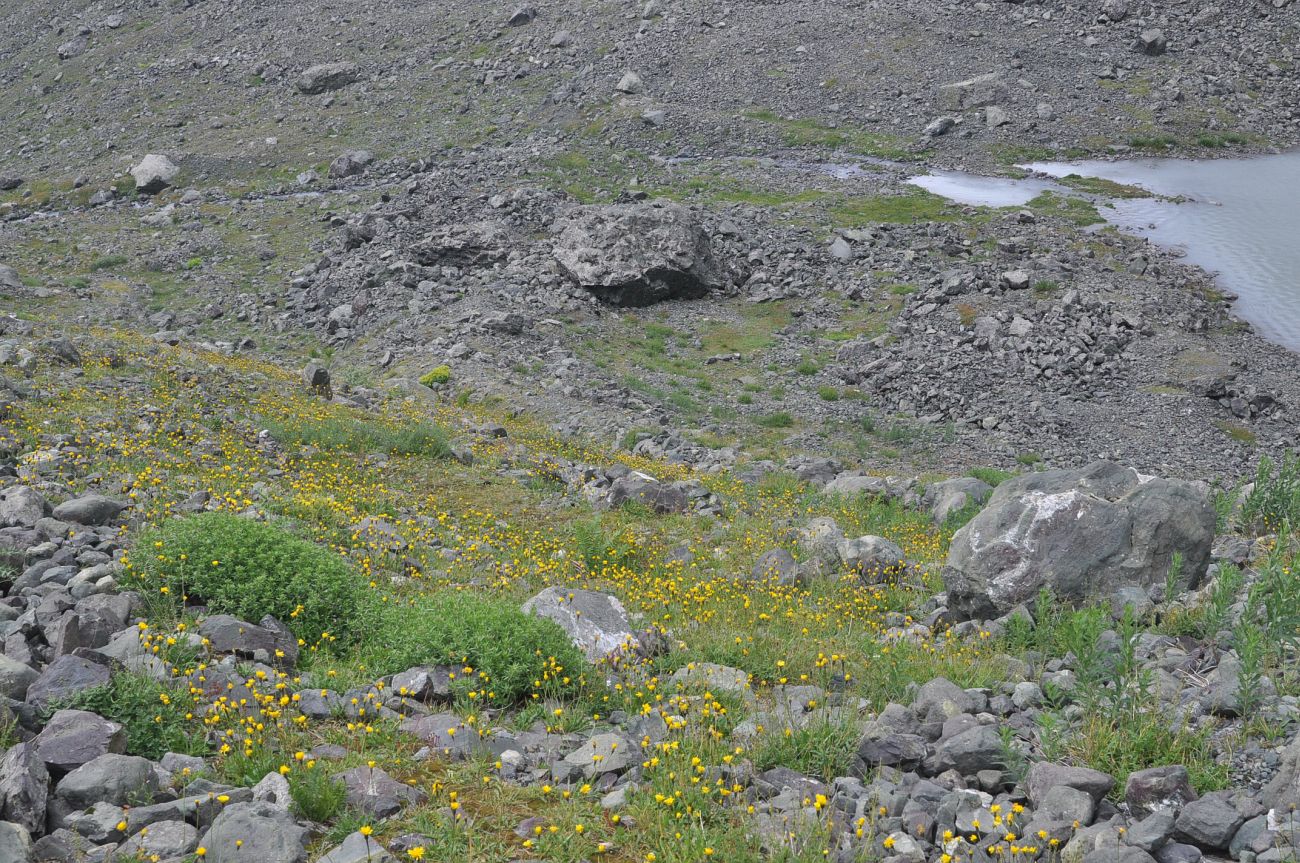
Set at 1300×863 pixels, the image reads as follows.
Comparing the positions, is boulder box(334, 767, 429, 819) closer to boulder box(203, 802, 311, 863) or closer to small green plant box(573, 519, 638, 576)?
boulder box(203, 802, 311, 863)

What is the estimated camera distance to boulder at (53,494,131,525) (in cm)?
1008

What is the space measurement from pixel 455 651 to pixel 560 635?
0.89 meters

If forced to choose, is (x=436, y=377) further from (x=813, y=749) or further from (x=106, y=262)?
(x=106, y=262)

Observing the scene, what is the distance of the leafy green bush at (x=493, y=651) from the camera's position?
7746 millimetres

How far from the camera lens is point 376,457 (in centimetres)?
1702

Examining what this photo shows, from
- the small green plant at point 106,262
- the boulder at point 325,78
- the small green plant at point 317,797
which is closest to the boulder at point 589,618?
the small green plant at point 317,797

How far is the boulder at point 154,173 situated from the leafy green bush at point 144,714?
2111 inches

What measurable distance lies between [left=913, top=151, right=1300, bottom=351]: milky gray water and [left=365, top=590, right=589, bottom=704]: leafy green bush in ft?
108

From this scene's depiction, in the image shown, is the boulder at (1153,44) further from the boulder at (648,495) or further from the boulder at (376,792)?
the boulder at (376,792)

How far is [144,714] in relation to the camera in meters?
6.32

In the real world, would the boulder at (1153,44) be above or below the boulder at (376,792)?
below

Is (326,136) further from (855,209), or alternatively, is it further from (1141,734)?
(1141,734)

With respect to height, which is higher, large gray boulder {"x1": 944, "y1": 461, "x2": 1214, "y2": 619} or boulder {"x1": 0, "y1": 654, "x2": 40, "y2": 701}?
boulder {"x1": 0, "y1": 654, "x2": 40, "y2": 701}

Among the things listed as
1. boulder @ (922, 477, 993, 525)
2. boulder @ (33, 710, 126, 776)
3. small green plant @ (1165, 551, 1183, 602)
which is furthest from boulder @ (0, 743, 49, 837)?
boulder @ (922, 477, 993, 525)
